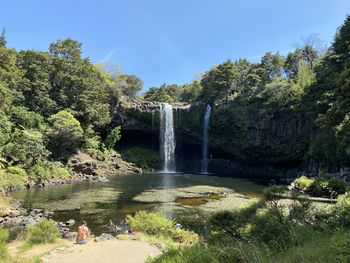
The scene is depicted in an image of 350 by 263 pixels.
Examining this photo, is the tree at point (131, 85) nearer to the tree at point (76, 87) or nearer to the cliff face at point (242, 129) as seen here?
the cliff face at point (242, 129)

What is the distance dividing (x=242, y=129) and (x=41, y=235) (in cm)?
4455

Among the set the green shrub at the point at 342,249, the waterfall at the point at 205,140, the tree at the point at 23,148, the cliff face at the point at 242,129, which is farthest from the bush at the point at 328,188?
the waterfall at the point at 205,140

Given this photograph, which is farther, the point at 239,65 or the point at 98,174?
the point at 239,65

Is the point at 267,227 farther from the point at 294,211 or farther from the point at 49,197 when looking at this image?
the point at 49,197

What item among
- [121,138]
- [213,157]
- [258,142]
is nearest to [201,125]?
[213,157]

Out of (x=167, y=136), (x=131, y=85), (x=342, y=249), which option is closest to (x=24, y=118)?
(x=167, y=136)

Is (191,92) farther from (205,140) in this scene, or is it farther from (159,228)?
(159,228)

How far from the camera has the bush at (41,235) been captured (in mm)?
13297

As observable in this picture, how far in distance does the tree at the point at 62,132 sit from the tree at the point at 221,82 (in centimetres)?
2326

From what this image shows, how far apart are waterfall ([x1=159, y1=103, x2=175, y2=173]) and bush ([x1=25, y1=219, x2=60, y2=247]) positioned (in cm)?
4564

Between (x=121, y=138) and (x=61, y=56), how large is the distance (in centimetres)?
1744

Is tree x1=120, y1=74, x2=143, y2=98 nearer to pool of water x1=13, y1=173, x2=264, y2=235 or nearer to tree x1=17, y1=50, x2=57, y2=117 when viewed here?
tree x1=17, y1=50, x2=57, y2=117

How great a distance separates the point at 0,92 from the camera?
36969 millimetres

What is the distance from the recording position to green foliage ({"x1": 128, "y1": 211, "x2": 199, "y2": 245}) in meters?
15.1
